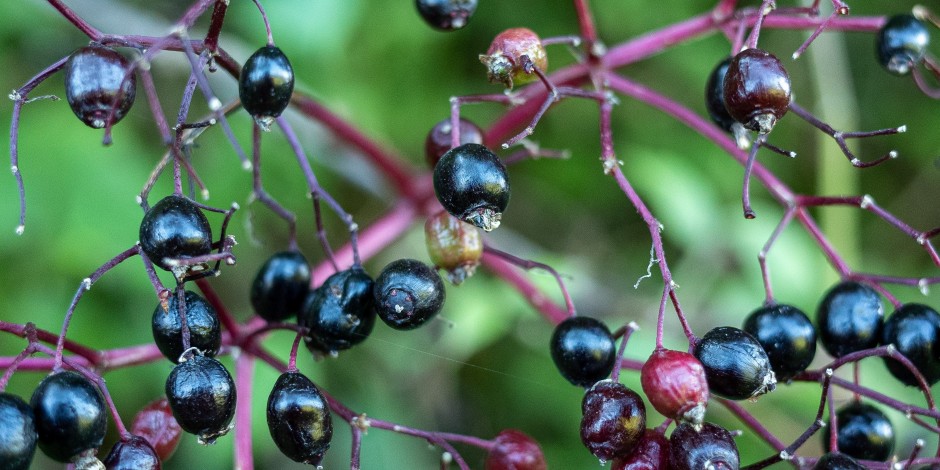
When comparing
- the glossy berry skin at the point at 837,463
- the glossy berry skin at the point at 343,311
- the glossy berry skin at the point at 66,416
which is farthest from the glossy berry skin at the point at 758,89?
the glossy berry skin at the point at 66,416

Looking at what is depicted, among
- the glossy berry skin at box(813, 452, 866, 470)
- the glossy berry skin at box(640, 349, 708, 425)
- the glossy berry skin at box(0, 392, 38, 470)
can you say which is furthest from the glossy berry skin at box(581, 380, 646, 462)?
the glossy berry skin at box(0, 392, 38, 470)

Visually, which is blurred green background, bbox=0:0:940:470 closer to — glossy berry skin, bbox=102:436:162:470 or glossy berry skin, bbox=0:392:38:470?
glossy berry skin, bbox=102:436:162:470

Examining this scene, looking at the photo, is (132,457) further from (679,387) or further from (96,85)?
(679,387)

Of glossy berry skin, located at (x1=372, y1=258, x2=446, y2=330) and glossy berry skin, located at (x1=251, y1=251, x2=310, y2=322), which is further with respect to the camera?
glossy berry skin, located at (x1=251, y1=251, x2=310, y2=322)

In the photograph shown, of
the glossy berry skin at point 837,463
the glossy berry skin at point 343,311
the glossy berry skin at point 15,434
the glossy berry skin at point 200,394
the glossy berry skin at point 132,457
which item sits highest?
the glossy berry skin at point 343,311

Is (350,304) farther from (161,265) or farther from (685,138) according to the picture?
(685,138)

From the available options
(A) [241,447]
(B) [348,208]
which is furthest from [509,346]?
(A) [241,447]

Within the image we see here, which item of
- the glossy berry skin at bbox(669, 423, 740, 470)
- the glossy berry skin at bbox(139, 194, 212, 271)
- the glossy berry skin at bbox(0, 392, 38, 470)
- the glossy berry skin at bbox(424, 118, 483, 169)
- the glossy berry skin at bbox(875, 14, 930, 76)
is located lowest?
the glossy berry skin at bbox(0, 392, 38, 470)

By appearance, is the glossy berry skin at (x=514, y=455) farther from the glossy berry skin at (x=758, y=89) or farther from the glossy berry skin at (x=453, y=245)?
the glossy berry skin at (x=758, y=89)
